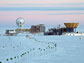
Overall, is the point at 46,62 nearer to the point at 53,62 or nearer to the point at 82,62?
the point at 53,62

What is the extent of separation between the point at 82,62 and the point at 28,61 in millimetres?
6233

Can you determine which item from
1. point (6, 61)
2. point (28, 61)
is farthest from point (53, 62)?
point (6, 61)

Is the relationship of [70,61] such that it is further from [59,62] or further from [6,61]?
[6,61]

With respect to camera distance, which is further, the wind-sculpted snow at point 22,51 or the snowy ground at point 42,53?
the wind-sculpted snow at point 22,51

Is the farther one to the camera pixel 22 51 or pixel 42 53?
pixel 22 51

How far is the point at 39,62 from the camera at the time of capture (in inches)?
1325

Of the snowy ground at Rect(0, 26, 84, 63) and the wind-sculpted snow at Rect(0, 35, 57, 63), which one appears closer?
the snowy ground at Rect(0, 26, 84, 63)

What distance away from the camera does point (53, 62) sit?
33.8 meters

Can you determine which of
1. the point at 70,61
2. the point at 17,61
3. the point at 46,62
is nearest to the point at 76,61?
the point at 70,61

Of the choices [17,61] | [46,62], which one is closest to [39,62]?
[46,62]

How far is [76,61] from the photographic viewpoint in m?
34.4

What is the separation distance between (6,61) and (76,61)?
26.8 feet

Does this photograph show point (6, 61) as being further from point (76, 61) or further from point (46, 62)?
point (76, 61)

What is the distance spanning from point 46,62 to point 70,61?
2.92 meters
